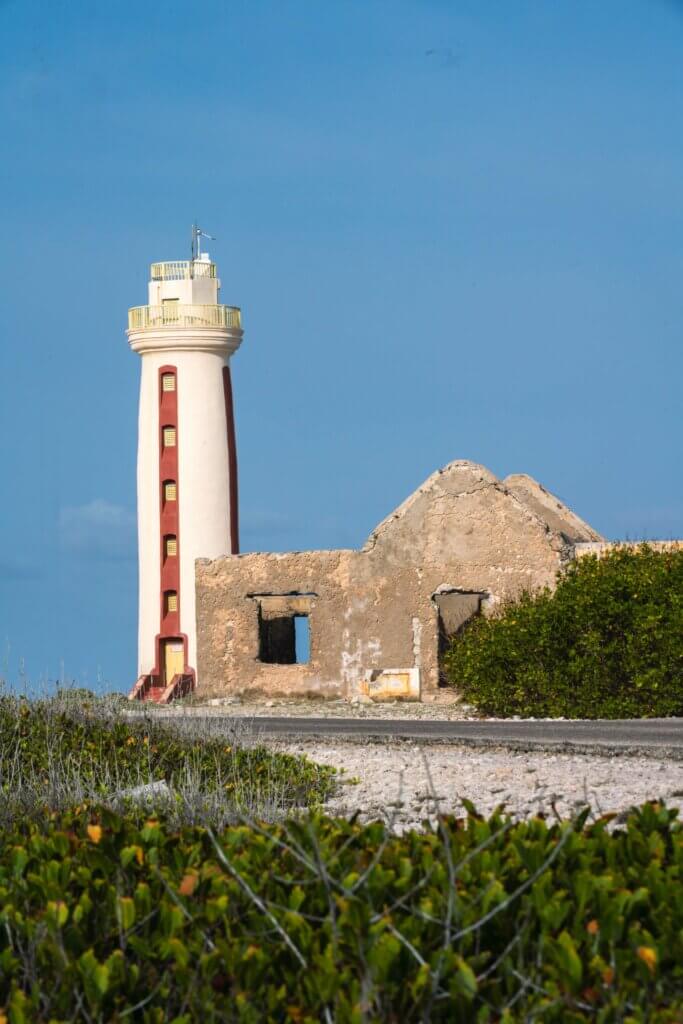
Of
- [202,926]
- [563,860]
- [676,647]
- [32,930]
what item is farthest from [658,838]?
[676,647]

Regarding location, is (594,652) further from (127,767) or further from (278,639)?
(278,639)

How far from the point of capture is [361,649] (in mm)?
29641

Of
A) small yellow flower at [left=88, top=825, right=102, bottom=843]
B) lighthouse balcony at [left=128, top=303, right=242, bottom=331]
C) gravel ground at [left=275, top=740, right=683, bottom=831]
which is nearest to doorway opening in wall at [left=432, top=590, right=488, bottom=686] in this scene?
lighthouse balcony at [left=128, top=303, right=242, bottom=331]

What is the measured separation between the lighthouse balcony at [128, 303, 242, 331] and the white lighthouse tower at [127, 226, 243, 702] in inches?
1.1

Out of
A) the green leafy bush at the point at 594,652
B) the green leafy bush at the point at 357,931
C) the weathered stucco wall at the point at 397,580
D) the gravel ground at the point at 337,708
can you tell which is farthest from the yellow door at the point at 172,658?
the green leafy bush at the point at 357,931

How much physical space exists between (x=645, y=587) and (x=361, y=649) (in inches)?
285

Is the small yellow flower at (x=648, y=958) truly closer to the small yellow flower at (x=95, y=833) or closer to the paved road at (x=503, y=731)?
the small yellow flower at (x=95, y=833)

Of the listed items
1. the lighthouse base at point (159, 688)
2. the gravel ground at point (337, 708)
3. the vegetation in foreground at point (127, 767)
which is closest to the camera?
the vegetation in foreground at point (127, 767)

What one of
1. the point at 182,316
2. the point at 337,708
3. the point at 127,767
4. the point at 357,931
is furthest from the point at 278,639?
the point at 357,931

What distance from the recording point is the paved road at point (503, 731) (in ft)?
53.2

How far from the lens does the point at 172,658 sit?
39656 mm

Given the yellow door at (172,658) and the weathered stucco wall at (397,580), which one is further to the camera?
the yellow door at (172,658)

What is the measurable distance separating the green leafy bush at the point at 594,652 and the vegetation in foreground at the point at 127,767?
26.0 feet

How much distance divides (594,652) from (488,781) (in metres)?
10.9
